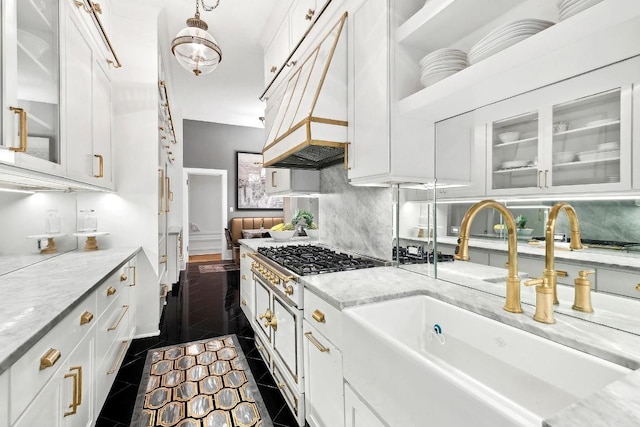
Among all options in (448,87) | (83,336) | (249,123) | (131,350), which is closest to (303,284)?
(83,336)

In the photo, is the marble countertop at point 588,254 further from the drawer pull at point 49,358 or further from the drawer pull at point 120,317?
the drawer pull at point 120,317

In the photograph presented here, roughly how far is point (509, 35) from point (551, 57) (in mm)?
179

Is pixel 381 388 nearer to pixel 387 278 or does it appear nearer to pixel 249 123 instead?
pixel 387 278

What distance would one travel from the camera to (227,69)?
4.36 metres

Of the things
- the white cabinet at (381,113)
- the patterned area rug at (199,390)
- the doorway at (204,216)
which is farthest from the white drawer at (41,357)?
the doorway at (204,216)

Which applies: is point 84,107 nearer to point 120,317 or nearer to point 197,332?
point 120,317

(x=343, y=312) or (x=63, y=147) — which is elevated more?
(x=63, y=147)

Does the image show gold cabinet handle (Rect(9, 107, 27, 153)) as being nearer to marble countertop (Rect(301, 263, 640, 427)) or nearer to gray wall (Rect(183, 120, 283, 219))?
marble countertop (Rect(301, 263, 640, 427))

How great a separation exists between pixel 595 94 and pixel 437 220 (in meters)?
0.80

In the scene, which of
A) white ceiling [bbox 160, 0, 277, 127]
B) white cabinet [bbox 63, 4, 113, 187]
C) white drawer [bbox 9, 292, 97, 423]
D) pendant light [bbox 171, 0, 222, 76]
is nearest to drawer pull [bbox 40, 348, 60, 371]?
white drawer [bbox 9, 292, 97, 423]

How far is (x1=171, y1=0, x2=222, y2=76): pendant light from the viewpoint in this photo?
2.37 m

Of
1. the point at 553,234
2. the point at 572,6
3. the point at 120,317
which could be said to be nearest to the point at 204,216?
the point at 120,317

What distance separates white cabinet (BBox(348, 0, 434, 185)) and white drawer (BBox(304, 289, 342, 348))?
2.34 ft

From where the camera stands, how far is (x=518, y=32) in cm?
102
